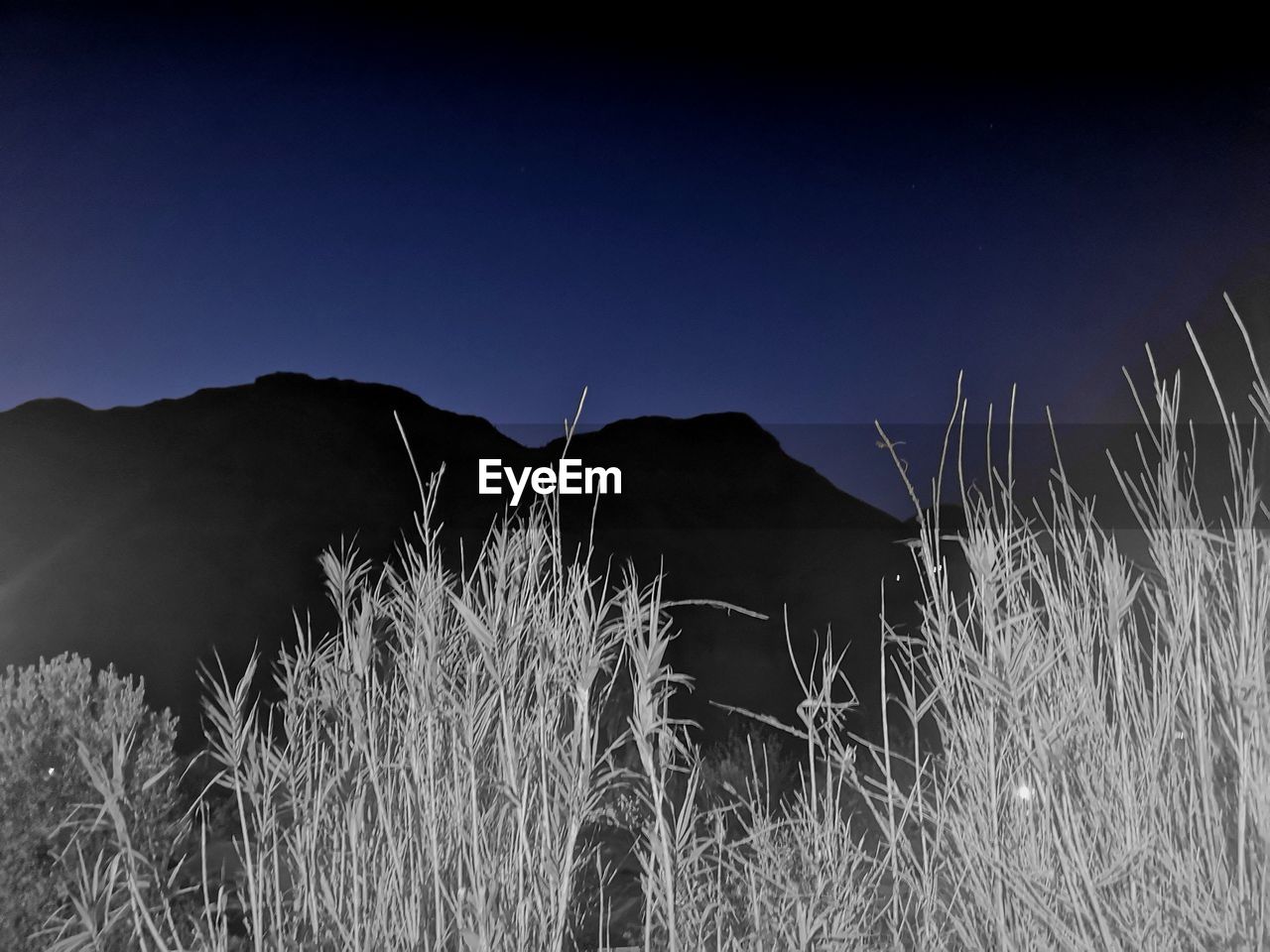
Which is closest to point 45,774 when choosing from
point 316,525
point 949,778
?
point 949,778

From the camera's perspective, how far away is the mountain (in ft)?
28.7

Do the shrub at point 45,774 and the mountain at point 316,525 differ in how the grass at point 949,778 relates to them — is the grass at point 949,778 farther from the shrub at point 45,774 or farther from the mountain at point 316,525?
the mountain at point 316,525

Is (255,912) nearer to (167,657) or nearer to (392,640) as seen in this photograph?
(392,640)

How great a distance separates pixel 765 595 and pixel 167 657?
20.1 ft

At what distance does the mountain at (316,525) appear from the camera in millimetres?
8734

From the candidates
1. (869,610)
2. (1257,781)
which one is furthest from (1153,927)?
(869,610)

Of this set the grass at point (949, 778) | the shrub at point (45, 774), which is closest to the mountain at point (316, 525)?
the shrub at point (45, 774)

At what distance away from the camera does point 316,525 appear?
10109mm

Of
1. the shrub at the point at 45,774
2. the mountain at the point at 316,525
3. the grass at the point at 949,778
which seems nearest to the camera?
the grass at the point at 949,778

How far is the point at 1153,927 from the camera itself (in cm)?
130

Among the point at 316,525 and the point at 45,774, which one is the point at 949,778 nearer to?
the point at 45,774

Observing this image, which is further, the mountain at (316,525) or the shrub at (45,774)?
the mountain at (316,525)

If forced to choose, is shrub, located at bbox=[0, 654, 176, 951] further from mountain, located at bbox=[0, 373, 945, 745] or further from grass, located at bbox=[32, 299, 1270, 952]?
mountain, located at bbox=[0, 373, 945, 745]

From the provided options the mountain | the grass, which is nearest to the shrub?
the grass
